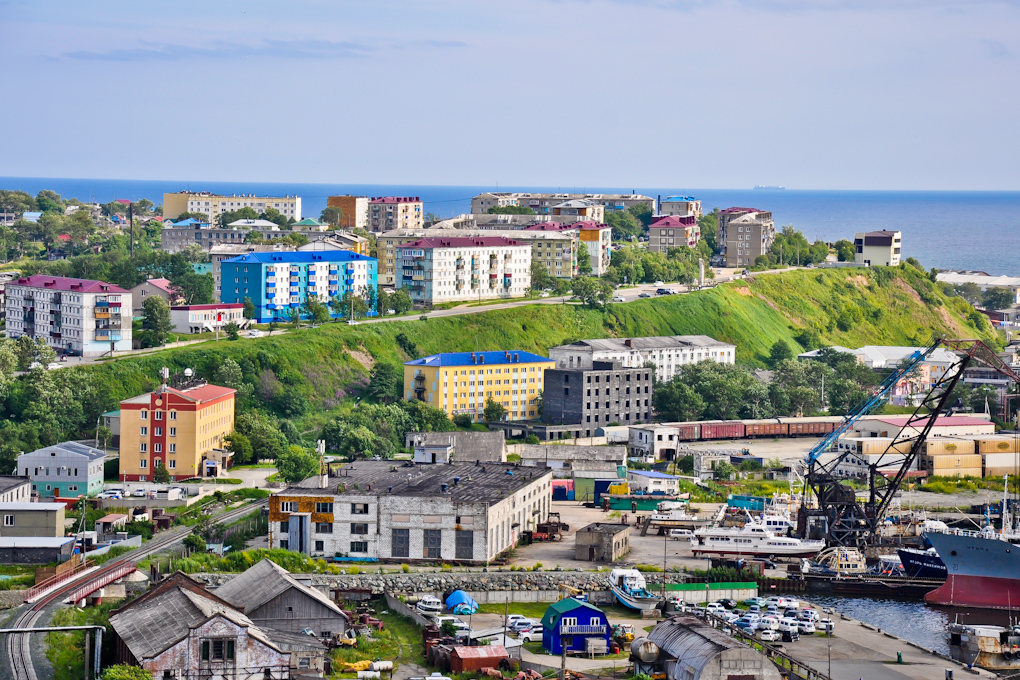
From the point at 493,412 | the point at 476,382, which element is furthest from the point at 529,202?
the point at 493,412

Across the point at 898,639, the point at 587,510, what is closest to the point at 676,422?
the point at 587,510

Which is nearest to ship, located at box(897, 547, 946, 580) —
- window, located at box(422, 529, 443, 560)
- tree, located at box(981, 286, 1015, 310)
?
window, located at box(422, 529, 443, 560)

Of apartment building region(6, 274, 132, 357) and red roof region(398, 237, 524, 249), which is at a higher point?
red roof region(398, 237, 524, 249)

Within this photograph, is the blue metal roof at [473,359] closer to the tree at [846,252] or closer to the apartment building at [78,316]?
the apartment building at [78,316]

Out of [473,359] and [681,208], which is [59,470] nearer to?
[473,359]

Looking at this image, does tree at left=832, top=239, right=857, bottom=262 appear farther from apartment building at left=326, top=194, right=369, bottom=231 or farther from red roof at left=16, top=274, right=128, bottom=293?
red roof at left=16, top=274, right=128, bottom=293

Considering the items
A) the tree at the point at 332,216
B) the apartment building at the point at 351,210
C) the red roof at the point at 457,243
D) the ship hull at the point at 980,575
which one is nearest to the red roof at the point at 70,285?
the red roof at the point at 457,243
